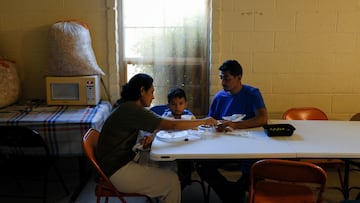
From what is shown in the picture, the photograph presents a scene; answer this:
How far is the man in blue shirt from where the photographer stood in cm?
249

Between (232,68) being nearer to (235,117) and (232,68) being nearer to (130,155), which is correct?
(235,117)

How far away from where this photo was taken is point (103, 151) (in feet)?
7.43

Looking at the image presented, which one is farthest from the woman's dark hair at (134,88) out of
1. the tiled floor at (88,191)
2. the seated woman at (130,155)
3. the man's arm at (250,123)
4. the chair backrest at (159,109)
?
the tiled floor at (88,191)

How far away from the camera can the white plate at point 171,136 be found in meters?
2.29

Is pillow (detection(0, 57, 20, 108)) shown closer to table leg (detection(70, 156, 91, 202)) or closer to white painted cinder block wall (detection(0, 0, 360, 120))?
white painted cinder block wall (detection(0, 0, 360, 120))

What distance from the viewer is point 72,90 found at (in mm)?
3221

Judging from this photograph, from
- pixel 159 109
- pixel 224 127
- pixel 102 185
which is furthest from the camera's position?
pixel 159 109

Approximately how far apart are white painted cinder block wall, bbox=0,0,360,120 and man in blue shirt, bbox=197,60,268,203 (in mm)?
681

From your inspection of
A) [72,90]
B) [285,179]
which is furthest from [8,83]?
[285,179]

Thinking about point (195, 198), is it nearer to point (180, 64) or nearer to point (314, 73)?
point (180, 64)

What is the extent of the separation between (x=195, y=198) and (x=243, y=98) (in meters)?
0.90

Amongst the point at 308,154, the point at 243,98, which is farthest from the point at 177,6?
the point at 308,154

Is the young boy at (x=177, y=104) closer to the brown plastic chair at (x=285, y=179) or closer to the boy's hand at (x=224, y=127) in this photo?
the boy's hand at (x=224, y=127)

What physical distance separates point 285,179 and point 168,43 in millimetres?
1901
